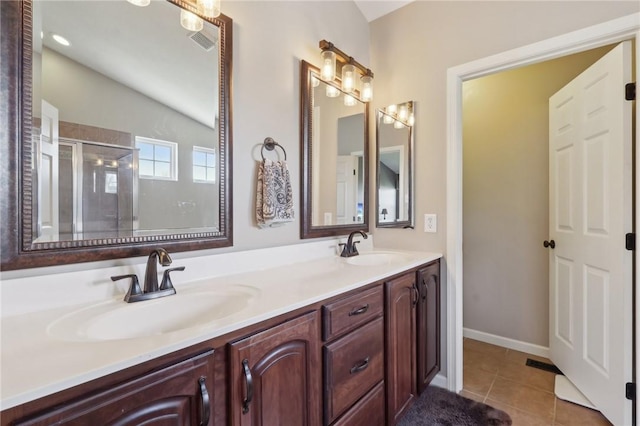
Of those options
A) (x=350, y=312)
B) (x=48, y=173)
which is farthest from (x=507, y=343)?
(x=48, y=173)

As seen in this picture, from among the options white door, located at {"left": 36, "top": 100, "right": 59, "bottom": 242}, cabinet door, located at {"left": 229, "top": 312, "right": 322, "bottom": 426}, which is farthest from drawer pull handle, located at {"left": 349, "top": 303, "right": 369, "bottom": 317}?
white door, located at {"left": 36, "top": 100, "right": 59, "bottom": 242}

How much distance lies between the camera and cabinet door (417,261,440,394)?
1.75 m

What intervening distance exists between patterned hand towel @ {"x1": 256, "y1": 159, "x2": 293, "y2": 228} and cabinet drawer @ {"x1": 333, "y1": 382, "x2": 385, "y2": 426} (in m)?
0.91

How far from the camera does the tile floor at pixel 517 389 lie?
171cm

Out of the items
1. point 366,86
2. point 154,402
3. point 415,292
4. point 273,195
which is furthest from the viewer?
point 366,86

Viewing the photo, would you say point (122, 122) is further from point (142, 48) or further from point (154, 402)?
point (154, 402)

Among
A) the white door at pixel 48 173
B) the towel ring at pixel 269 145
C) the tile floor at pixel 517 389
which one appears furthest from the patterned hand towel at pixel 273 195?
the tile floor at pixel 517 389

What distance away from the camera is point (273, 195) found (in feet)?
5.10

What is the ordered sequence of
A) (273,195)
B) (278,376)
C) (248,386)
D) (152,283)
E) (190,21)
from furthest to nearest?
(273,195)
(190,21)
(152,283)
(278,376)
(248,386)

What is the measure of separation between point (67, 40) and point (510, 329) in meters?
3.26

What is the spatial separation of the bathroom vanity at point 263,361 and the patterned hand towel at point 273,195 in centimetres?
27

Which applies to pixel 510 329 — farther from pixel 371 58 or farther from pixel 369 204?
pixel 371 58

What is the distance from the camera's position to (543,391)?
1.95 metres

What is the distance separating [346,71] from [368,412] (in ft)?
6.43
